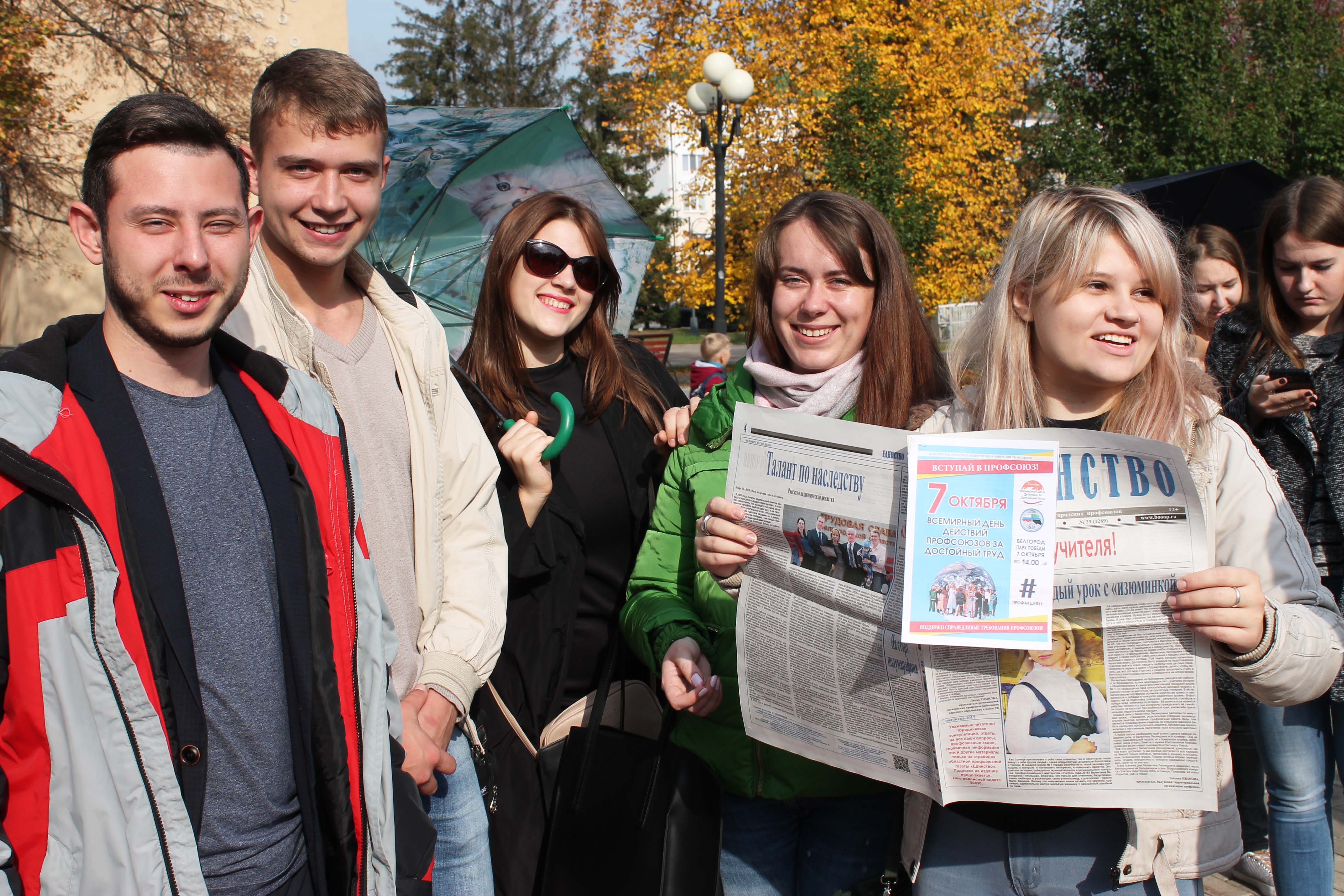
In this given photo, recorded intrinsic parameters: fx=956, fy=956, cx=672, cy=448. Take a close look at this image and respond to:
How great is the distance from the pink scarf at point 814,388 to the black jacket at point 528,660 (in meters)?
0.72

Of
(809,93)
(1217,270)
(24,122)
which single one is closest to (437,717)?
(1217,270)

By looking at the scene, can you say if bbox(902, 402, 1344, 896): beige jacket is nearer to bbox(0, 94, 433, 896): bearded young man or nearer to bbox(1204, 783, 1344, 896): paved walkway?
bbox(0, 94, 433, 896): bearded young man

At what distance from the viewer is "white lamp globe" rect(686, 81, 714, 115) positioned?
12633 millimetres

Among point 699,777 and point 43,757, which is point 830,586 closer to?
point 699,777

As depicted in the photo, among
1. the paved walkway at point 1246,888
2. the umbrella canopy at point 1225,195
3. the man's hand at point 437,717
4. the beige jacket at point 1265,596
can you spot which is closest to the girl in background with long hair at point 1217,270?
the umbrella canopy at point 1225,195

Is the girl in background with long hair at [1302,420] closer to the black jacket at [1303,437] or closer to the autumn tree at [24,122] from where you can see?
the black jacket at [1303,437]

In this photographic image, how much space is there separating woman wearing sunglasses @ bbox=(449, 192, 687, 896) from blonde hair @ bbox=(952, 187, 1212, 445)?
3.23ft

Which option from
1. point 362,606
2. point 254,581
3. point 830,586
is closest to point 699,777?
point 830,586

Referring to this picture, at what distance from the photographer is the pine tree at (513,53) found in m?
39.6

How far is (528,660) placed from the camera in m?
2.70

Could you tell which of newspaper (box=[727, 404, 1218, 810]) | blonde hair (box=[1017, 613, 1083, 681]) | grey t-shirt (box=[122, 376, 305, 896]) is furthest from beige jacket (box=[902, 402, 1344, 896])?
grey t-shirt (box=[122, 376, 305, 896])

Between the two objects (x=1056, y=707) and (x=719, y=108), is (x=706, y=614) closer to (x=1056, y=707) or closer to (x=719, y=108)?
(x=1056, y=707)

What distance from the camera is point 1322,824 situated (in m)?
2.88

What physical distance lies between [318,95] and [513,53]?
4139cm
